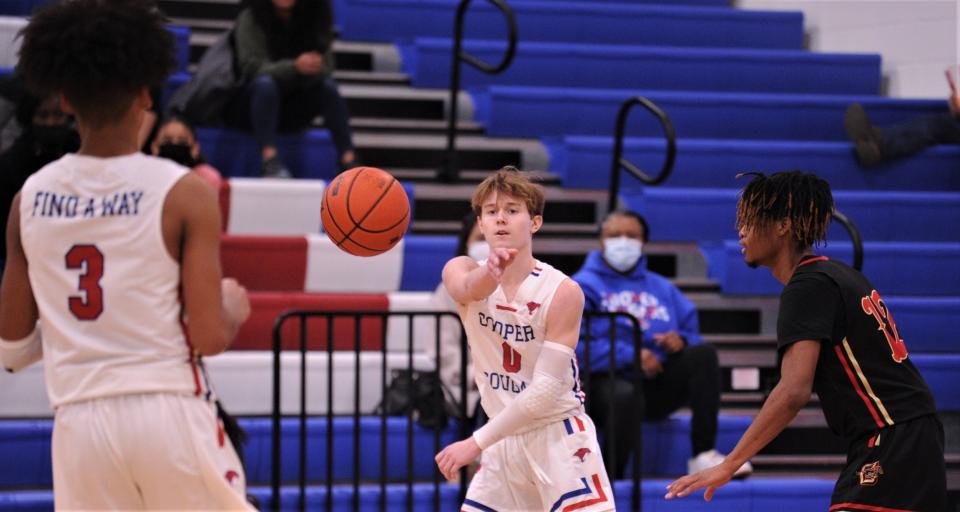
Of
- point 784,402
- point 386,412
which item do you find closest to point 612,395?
point 386,412

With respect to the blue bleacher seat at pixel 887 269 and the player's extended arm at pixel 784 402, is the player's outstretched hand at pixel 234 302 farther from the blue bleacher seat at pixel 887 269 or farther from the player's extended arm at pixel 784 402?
the blue bleacher seat at pixel 887 269

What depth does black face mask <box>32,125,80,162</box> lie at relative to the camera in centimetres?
591

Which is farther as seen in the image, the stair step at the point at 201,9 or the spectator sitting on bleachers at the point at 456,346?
the stair step at the point at 201,9

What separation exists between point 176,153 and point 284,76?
113 cm

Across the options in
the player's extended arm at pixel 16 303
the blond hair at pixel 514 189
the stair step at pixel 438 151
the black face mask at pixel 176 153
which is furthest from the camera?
the stair step at pixel 438 151

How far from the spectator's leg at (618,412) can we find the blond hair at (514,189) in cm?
182

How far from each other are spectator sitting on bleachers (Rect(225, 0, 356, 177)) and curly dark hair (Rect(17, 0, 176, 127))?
4.11 m

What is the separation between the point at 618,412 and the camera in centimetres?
557

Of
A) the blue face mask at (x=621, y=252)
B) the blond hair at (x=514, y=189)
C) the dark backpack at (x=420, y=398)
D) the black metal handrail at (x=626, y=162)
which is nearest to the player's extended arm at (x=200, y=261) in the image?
the blond hair at (x=514, y=189)

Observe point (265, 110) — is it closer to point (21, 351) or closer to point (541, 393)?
point (541, 393)

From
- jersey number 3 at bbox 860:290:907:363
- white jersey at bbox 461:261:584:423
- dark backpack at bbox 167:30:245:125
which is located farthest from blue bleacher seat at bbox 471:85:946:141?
jersey number 3 at bbox 860:290:907:363

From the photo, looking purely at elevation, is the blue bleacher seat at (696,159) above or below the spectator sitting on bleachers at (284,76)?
below

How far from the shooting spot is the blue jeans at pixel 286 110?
271 inches

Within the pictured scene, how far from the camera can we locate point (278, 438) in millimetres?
5141
